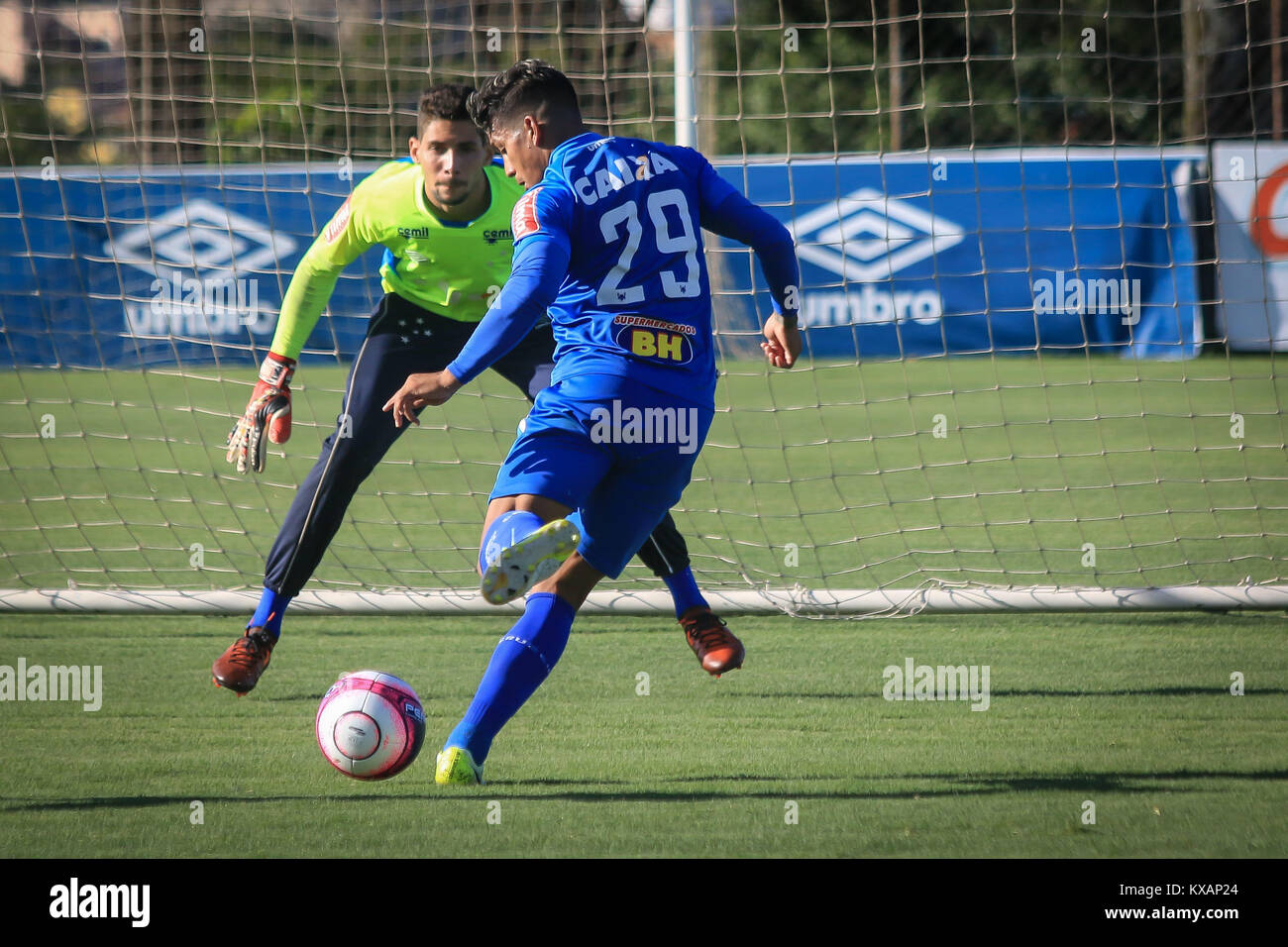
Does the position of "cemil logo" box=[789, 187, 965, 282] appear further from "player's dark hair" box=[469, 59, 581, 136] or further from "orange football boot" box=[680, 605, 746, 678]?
"player's dark hair" box=[469, 59, 581, 136]

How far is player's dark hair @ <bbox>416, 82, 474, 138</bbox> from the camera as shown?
4.57 meters

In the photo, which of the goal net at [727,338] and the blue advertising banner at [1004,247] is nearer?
the goal net at [727,338]

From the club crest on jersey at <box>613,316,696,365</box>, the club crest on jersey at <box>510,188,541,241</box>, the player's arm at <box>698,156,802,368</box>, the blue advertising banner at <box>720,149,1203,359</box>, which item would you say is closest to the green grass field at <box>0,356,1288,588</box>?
the blue advertising banner at <box>720,149,1203,359</box>

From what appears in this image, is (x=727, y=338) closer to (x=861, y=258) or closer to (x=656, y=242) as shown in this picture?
(x=861, y=258)

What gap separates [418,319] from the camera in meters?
4.91

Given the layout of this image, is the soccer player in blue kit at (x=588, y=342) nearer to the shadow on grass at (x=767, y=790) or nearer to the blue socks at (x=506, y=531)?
the blue socks at (x=506, y=531)

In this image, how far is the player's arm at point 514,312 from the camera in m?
3.27

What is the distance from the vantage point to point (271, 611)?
4.69 meters

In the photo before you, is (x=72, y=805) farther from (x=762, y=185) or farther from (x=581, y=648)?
(x=762, y=185)

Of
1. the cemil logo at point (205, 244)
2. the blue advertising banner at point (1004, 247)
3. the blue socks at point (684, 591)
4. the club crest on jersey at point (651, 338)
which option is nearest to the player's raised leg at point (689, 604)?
the blue socks at point (684, 591)

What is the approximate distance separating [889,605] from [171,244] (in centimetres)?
1127

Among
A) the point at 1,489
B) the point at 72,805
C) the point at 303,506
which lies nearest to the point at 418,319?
the point at 303,506

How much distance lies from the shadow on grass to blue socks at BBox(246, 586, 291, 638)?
99cm

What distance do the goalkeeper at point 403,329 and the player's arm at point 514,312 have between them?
4.30ft
